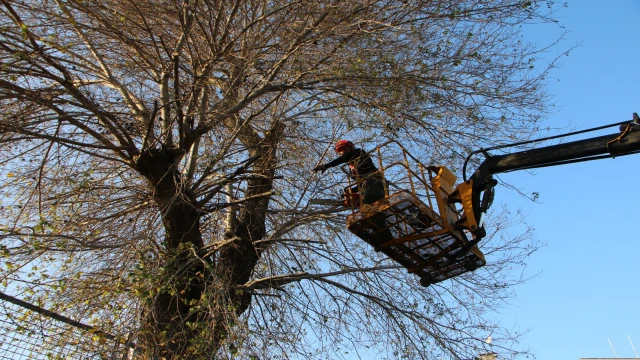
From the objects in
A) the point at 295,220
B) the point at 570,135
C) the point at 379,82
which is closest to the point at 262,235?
the point at 295,220

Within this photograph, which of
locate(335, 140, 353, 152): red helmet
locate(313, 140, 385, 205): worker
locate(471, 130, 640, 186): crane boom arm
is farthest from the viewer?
locate(335, 140, 353, 152): red helmet

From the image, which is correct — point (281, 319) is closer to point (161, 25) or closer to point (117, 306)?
point (117, 306)

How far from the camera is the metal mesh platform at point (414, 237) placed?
23.4 ft

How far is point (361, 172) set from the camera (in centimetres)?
812

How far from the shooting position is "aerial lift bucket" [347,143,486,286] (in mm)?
7164

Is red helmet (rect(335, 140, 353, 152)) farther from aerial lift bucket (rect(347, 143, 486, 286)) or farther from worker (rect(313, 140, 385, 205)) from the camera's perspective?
aerial lift bucket (rect(347, 143, 486, 286))

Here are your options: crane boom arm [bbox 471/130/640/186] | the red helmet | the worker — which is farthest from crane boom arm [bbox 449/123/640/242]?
the red helmet

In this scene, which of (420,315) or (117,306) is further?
(420,315)

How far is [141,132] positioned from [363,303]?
444 centimetres

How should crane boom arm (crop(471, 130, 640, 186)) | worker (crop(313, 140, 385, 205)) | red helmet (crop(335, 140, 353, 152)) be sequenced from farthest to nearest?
red helmet (crop(335, 140, 353, 152)) → worker (crop(313, 140, 385, 205)) → crane boom arm (crop(471, 130, 640, 186))

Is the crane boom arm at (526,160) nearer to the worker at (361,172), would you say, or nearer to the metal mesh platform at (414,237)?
the metal mesh platform at (414,237)

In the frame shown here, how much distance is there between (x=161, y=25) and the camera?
9.24 meters

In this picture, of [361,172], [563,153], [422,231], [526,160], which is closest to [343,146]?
[361,172]

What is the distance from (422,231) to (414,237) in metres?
0.18
